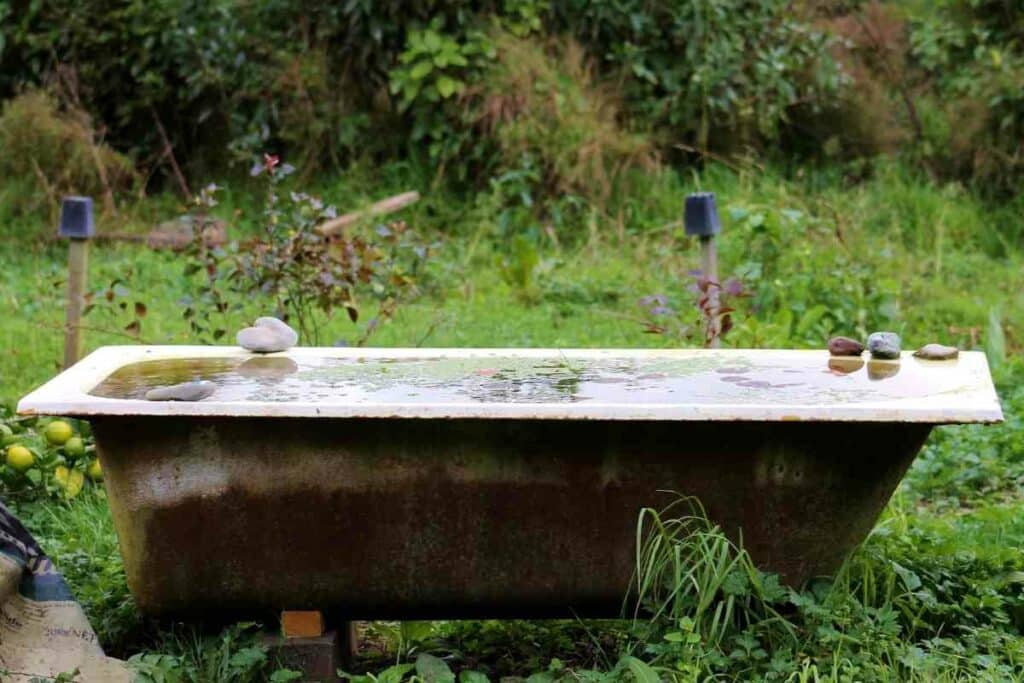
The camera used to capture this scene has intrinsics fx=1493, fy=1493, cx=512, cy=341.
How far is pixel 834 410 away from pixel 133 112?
281 inches

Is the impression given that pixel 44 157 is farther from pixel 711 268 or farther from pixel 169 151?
pixel 711 268

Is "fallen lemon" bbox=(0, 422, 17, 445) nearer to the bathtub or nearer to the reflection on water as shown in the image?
the reflection on water

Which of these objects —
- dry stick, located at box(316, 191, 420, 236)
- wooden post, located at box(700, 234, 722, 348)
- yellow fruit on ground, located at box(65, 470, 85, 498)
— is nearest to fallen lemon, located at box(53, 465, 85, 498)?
yellow fruit on ground, located at box(65, 470, 85, 498)

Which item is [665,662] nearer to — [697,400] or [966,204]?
[697,400]

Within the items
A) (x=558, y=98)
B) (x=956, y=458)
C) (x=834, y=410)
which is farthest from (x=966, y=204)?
(x=834, y=410)

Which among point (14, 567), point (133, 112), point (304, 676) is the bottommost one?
point (304, 676)

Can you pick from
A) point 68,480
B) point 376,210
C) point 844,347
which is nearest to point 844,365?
point 844,347

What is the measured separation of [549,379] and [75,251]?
220 centimetres

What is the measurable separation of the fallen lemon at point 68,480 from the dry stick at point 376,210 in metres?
3.33

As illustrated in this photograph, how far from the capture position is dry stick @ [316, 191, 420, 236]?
7500 mm

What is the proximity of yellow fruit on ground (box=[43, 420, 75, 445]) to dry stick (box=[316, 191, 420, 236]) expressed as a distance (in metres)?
3.32

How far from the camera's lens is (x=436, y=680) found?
3.05 meters

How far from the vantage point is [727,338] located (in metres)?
5.57

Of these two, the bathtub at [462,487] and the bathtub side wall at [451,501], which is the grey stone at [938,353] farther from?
the bathtub side wall at [451,501]
